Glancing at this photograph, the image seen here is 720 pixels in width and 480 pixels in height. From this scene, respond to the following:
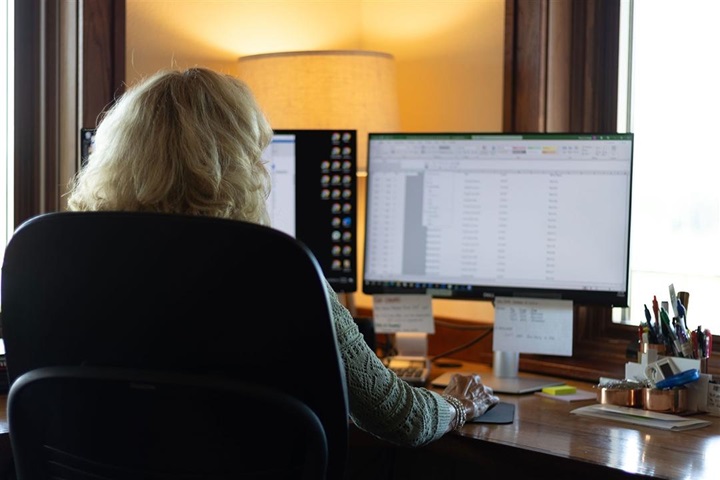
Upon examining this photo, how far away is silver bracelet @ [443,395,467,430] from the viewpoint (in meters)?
1.52

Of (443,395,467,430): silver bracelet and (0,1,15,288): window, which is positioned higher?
(0,1,15,288): window

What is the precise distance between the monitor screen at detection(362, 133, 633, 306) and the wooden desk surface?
309mm

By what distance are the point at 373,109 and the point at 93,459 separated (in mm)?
1344

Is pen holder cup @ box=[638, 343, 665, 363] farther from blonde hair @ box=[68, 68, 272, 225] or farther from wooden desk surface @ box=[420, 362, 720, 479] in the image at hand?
blonde hair @ box=[68, 68, 272, 225]

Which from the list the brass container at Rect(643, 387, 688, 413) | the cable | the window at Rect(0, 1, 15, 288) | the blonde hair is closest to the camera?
the blonde hair

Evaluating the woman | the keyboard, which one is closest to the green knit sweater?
the woman

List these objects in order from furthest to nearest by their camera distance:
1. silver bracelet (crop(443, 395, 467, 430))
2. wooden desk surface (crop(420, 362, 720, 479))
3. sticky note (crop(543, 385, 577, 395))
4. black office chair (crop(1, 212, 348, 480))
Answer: sticky note (crop(543, 385, 577, 395)) → silver bracelet (crop(443, 395, 467, 430)) → wooden desk surface (crop(420, 362, 720, 479)) → black office chair (crop(1, 212, 348, 480))

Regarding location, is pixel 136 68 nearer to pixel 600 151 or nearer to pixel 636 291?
pixel 600 151

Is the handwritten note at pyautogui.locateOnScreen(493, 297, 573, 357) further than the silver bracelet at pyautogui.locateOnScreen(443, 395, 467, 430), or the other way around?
the handwritten note at pyautogui.locateOnScreen(493, 297, 573, 357)

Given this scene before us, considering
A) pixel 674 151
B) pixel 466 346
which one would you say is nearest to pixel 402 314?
pixel 466 346

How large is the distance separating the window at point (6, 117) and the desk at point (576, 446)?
3.12 feet

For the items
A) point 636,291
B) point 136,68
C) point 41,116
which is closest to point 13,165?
point 41,116

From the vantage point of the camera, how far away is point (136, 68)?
2166 millimetres

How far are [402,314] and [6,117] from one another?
92cm
